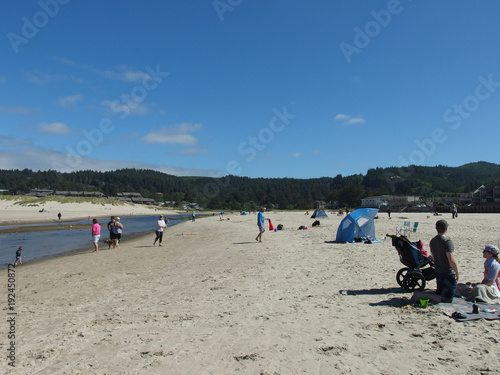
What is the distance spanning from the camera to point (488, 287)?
19.4 ft

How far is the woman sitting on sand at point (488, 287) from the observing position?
5828 millimetres

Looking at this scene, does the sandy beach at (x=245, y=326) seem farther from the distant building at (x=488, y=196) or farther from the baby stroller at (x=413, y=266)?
the distant building at (x=488, y=196)

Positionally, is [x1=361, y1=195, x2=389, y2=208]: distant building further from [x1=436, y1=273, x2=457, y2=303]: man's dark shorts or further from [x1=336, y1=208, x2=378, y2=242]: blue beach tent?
[x1=436, y1=273, x2=457, y2=303]: man's dark shorts

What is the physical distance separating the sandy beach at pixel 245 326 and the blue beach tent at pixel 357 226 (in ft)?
19.5

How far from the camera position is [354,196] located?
5015 inches

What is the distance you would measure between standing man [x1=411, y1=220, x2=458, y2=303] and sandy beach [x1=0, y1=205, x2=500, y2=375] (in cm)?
36

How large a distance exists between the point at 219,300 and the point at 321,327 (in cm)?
246

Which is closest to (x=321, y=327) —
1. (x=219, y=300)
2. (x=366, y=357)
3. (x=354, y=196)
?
(x=366, y=357)

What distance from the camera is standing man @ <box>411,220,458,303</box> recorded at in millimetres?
5859

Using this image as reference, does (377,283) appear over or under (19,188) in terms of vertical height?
under

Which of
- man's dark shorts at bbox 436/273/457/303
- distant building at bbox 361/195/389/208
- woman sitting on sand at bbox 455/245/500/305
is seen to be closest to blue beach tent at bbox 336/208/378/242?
woman sitting on sand at bbox 455/245/500/305

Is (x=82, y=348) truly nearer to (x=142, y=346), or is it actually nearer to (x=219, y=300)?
(x=142, y=346)

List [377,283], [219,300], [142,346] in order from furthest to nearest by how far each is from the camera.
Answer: [377,283]
[219,300]
[142,346]

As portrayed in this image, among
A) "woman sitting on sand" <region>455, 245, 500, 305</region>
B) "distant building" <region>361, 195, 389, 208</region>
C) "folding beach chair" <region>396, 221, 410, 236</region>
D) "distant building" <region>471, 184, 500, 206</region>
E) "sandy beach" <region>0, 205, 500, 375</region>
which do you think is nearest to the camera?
"sandy beach" <region>0, 205, 500, 375</region>
